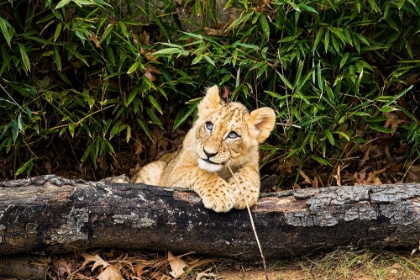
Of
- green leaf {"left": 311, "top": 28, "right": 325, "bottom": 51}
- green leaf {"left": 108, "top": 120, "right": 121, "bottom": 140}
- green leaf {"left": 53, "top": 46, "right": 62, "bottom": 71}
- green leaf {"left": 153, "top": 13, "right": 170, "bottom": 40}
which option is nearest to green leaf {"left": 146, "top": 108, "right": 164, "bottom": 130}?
green leaf {"left": 108, "top": 120, "right": 121, "bottom": 140}

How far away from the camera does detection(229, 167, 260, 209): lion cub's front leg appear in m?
5.70

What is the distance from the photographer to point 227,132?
5938mm

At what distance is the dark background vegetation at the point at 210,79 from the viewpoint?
6887 mm

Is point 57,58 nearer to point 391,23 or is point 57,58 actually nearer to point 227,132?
point 227,132

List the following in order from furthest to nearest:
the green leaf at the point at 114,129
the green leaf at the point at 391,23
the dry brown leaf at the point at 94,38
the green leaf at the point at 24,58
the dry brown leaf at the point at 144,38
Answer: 1. the dry brown leaf at the point at 144,38
2. the green leaf at the point at 114,129
3. the green leaf at the point at 391,23
4. the dry brown leaf at the point at 94,38
5. the green leaf at the point at 24,58

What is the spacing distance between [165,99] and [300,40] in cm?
186

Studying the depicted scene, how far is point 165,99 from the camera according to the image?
309 inches

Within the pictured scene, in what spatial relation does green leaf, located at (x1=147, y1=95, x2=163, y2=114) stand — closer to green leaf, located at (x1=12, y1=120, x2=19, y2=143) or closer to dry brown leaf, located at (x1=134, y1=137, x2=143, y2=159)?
dry brown leaf, located at (x1=134, y1=137, x2=143, y2=159)

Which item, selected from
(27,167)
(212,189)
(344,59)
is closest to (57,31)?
(27,167)

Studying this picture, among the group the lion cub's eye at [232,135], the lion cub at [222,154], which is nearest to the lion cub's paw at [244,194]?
the lion cub at [222,154]

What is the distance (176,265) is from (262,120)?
163cm

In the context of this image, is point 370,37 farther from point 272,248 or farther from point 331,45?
point 272,248

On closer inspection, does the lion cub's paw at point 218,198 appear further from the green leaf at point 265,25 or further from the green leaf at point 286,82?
the green leaf at point 265,25

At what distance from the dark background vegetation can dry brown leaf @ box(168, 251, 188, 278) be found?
4.95ft
